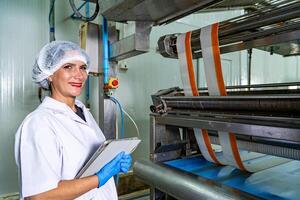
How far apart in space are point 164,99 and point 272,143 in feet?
1.60

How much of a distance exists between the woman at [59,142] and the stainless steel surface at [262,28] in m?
0.56

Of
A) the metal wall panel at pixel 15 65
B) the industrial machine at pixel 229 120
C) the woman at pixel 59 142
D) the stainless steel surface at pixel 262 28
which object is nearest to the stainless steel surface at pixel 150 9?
the industrial machine at pixel 229 120

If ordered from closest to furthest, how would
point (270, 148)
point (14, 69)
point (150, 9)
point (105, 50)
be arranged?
point (270, 148)
point (150, 9)
point (105, 50)
point (14, 69)

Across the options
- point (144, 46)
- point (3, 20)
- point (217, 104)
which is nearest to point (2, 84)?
point (3, 20)

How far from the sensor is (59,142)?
838 mm

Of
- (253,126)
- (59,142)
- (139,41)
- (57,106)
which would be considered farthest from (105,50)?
(253,126)

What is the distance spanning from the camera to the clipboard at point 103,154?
82 centimetres

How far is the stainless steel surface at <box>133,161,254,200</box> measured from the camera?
708 mm

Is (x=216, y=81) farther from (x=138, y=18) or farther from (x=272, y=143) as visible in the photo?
(x=138, y=18)

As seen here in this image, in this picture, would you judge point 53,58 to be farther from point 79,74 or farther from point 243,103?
point 243,103

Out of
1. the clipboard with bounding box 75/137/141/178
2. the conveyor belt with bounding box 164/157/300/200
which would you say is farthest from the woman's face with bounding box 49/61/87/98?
the conveyor belt with bounding box 164/157/300/200

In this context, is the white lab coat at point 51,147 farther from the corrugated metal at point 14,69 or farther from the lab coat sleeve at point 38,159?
the corrugated metal at point 14,69

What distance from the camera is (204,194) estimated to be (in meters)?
0.74

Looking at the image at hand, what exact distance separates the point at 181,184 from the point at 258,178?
1.10 ft
